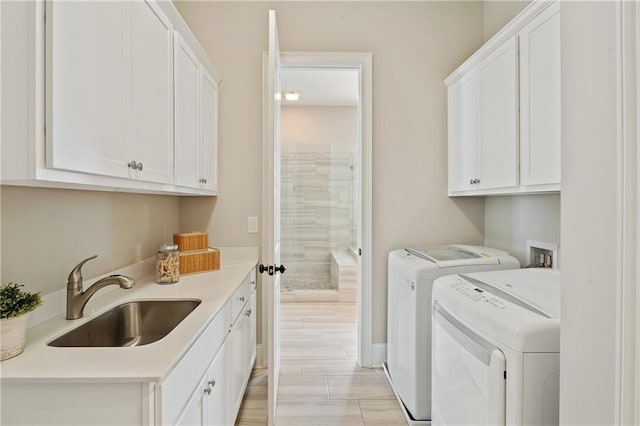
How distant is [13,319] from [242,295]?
3.78 feet

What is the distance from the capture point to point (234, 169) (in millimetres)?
2580

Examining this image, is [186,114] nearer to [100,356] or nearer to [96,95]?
[96,95]

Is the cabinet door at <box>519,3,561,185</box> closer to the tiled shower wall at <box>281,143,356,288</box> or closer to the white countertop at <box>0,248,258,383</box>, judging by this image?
the white countertop at <box>0,248,258,383</box>

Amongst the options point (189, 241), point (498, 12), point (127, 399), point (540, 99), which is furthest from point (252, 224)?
point (498, 12)

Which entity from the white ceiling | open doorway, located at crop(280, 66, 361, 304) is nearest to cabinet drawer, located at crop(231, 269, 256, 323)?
the white ceiling

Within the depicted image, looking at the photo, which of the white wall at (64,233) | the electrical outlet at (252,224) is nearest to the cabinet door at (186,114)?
the white wall at (64,233)

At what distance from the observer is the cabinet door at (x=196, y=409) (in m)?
1.08

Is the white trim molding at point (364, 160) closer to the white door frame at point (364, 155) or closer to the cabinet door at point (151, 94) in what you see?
the white door frame at point (364, 155)

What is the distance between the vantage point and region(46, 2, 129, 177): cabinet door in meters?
0.90

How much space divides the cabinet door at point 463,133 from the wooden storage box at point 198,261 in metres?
1.76

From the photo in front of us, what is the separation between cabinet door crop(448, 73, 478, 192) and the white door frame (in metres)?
0.60

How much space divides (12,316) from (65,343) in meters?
0.27

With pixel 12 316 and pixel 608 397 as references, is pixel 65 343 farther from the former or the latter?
pixel 608 397

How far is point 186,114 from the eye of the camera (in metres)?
1.88
